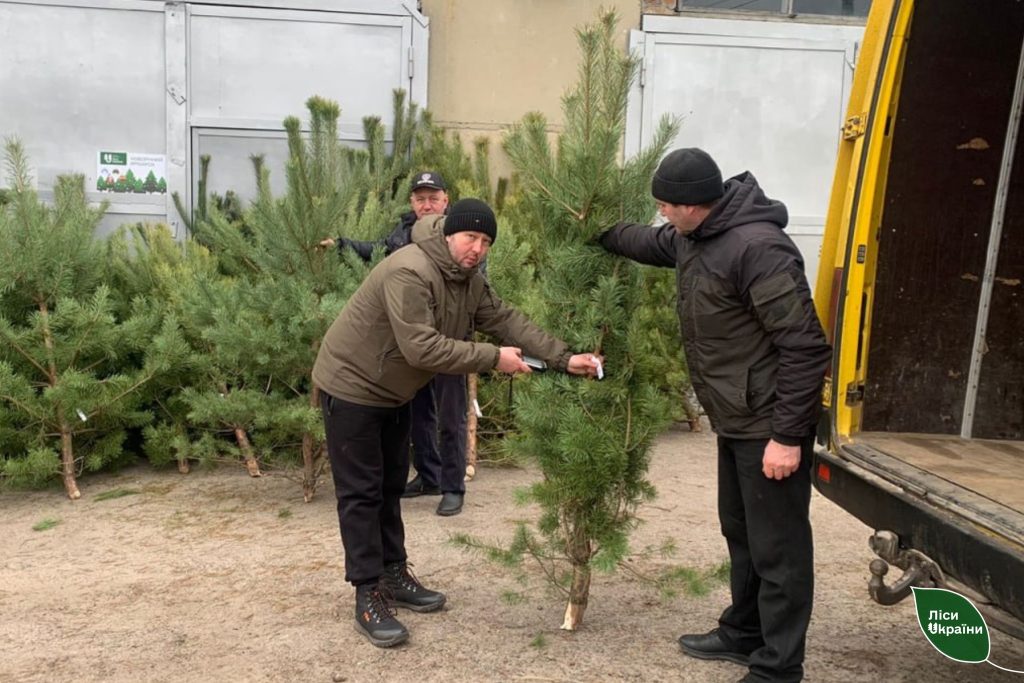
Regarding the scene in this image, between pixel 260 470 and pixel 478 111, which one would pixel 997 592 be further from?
pixel 478 111

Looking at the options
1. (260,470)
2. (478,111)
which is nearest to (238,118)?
(478,111)

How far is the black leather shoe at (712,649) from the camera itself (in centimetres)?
356

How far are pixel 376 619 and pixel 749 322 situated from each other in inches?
72.3

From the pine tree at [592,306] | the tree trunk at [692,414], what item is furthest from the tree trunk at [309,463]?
the tree trunk at [692,414]

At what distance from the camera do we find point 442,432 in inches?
210

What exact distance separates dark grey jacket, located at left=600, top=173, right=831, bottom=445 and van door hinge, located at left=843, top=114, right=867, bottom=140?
0.46 metres

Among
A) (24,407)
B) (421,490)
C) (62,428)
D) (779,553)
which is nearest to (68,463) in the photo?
(62,428)

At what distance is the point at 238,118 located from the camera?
809 centimetres

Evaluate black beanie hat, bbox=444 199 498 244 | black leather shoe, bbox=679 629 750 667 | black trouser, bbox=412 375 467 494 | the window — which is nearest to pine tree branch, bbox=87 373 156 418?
black trouser, bbox=412 375 467 494

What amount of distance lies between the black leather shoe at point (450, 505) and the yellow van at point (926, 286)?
229cm

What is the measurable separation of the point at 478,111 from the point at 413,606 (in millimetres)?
5618

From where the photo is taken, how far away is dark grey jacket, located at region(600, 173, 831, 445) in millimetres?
2992

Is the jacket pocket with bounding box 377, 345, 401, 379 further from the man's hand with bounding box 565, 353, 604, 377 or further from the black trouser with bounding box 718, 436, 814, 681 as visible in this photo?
the black trouser with bounding box 718, 436, 814, 681

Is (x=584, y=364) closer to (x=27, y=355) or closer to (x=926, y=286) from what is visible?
(x=926, y=286)
